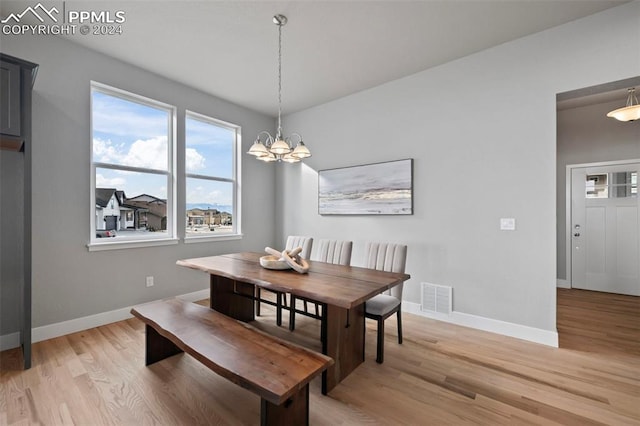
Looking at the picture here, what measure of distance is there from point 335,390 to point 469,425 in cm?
84

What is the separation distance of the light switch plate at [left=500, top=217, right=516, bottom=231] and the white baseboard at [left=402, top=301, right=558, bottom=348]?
0.98m

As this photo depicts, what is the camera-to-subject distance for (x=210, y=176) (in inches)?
164

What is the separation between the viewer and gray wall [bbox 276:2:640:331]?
8.36 ft

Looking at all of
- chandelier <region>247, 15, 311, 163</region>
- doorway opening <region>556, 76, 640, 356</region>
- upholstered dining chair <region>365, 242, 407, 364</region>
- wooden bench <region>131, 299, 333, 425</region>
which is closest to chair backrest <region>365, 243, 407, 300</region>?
upholstered dining chair <region>365, 242, 407, 364</region>

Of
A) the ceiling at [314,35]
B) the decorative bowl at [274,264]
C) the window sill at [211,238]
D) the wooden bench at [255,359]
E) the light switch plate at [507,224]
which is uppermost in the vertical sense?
the ceiling at [314,35]

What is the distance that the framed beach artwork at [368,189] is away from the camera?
3.52 metres

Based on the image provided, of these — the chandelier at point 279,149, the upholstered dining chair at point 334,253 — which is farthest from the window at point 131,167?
the upholstered dining chair at point 334,253

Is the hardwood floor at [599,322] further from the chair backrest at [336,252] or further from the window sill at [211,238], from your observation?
the window sill at [211,238]

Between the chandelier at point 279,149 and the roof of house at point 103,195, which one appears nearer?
the chandelier at point 279,149

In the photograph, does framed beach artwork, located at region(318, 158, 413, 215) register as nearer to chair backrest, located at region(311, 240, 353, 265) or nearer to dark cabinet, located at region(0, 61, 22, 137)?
chair backrest, located at region(311, 240, 353, 265)

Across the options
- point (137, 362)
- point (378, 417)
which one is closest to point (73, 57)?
point (137, 362)

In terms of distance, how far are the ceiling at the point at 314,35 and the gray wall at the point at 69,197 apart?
0.76 ft

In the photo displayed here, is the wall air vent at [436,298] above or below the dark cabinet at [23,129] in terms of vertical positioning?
below

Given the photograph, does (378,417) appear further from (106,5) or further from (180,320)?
(106,5)
